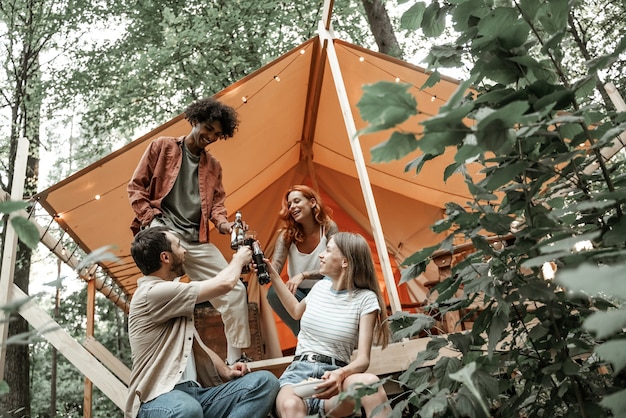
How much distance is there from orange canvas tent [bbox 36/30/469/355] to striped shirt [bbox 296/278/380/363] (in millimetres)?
632

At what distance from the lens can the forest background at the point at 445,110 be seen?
32.3 inches

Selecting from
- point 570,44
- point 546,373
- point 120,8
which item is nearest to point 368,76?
point 570,44

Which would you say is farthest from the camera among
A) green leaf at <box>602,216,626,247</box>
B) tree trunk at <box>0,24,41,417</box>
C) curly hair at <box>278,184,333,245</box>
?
tree trunk at <box>0,24,41,417</box>

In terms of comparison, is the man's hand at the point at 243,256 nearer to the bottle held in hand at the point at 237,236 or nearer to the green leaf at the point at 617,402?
the bottle held in hand at the point at 237,236

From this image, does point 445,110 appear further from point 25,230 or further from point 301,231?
point 301,231

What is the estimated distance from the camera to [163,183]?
2.88 m

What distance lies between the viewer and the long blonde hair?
6.96 ft

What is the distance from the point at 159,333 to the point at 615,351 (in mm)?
1636

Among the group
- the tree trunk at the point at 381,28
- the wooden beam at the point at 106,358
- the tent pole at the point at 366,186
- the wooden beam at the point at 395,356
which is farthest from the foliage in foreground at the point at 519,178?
the tree trunk at the point at 381,28

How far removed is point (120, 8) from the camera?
752cm

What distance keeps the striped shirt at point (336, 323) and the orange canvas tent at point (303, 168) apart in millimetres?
632

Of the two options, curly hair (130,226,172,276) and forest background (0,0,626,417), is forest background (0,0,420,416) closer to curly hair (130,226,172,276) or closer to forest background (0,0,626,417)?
forest background (0,0,626,417)

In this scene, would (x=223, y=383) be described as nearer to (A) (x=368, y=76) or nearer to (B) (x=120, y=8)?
(A) (x=368, y=76)

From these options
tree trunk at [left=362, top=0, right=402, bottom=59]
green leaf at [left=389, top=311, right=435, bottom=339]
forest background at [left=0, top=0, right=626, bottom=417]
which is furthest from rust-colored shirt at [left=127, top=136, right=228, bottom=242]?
tree trunk at [left=362, top=0, right=402, bottom=59]
